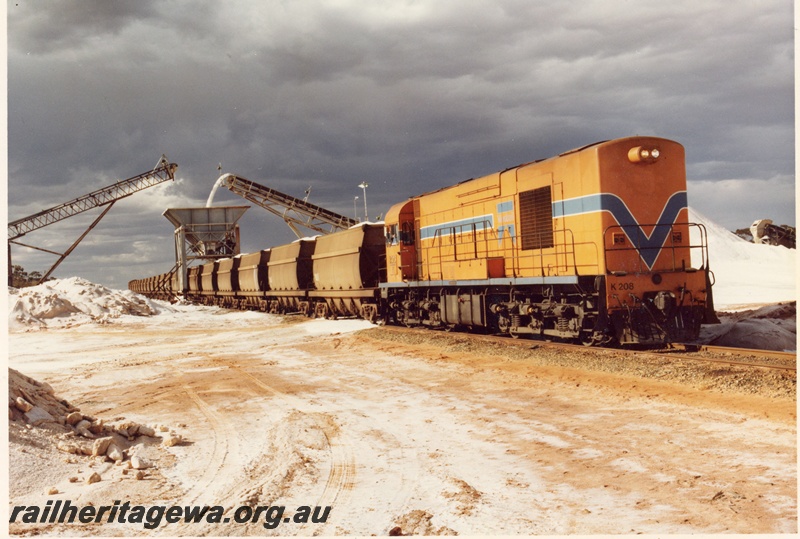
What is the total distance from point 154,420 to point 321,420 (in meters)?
2.76

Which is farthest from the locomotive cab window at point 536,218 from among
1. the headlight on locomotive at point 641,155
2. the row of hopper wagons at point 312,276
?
the row of hopper wagons at point 312,276

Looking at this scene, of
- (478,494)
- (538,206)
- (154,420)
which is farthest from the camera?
(538,206)

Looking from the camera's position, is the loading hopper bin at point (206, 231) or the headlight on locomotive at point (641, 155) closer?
the headlight on locomotive at point (641, 155)

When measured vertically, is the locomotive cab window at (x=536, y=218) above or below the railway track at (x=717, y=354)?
above

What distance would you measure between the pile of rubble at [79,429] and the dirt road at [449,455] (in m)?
0.24

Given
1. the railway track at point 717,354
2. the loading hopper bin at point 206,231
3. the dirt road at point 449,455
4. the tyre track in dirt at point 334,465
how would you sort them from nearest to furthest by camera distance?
1. the dirt road at point 449,455
2. the tyre track in dirt at point 334,465
3. the railway track at point 717,354
4. the loading hopper bin at point 206,231

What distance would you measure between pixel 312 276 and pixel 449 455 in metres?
24.9

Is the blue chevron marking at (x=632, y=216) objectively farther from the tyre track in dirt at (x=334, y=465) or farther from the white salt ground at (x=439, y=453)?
the tyre track in dirt at (x=334, y=465)

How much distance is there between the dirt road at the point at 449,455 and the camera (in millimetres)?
5191

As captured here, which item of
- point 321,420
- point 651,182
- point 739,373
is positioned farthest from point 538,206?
point 321,420

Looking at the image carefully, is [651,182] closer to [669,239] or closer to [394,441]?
[669,239]

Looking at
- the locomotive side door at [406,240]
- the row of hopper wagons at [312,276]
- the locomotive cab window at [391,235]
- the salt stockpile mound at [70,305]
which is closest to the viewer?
the locomotive side door at [406,240]

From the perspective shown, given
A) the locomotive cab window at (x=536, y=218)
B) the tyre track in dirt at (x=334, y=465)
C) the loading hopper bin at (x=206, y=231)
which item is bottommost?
the tyre track in dirt at (x=334, y=465)

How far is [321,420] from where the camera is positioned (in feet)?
29.6
